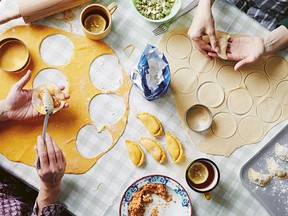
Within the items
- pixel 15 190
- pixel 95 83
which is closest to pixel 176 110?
pixel 95 83

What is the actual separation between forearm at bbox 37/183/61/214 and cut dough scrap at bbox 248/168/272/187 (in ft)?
2.04

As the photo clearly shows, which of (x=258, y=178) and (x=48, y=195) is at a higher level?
(x=258, y=178)

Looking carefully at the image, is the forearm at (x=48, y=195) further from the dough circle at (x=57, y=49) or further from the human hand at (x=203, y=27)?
the human hand at (x=203, y=27)

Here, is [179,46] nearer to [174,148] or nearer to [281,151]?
[174,148]

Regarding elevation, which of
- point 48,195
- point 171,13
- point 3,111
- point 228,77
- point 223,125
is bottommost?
point 48,195

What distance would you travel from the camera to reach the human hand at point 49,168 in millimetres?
1243

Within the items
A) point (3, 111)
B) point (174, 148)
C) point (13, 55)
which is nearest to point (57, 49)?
point (13, 55)

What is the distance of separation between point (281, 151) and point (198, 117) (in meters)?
0.30

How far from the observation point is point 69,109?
4.50 feet

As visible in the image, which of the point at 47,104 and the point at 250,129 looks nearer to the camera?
the point at 47,104

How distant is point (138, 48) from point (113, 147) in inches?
13.5

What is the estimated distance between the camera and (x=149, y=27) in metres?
1.42

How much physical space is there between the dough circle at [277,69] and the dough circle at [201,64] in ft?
0.63

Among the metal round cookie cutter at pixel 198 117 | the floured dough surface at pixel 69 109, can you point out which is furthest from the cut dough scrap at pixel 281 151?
the floured dough surface at pixel 69 109
